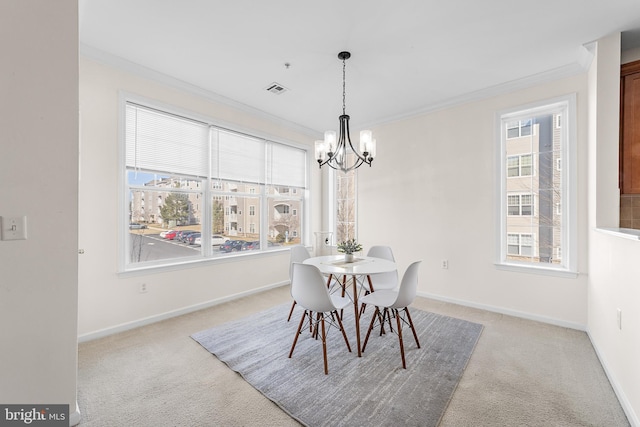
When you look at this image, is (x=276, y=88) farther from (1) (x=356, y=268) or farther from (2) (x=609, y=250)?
(2) (x=609, y=250)

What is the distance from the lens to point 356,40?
8.00 feet

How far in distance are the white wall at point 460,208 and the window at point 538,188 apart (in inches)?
3.7

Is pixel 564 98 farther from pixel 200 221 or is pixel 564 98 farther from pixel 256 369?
pixel 200 221

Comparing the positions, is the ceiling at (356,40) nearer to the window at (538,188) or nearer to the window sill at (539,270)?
the window at (538,188)

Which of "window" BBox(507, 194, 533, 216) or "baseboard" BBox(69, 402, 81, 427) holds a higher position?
"window" BBox(507, 194, 533, 216)

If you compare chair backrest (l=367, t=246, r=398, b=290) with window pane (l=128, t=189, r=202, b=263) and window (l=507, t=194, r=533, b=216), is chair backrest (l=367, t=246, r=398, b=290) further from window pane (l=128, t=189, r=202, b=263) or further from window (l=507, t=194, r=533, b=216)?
window pane (l=128, t=189, r=202, b=263)

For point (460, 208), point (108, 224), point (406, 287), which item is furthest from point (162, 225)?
point (460, 208)

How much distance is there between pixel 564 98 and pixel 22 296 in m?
4.76

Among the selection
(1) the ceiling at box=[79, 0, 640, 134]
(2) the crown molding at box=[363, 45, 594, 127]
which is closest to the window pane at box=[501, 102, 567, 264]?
(2) the crown molding at box=[363, 45, 594, 127]

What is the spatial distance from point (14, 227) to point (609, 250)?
3880 mm

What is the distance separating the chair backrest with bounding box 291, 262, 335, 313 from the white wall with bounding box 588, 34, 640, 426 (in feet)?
6.25

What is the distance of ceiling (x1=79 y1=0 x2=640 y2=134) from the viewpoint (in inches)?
81.5

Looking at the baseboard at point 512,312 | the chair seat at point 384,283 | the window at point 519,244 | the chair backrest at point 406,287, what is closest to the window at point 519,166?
the window at point 519,244

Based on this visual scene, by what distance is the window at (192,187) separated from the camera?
9.88 ft
